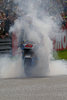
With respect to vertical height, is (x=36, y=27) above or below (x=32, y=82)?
above

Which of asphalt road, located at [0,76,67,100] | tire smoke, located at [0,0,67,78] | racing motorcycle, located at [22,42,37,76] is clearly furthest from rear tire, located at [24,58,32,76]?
asphalt road, located at [0,76,67,100]

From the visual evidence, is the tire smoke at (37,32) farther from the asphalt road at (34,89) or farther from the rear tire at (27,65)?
the asphalt road at (34,89)

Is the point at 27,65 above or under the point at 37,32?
under

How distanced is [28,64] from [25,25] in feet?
3.99

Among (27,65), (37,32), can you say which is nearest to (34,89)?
(27,65)

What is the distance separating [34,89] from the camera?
6.08 m

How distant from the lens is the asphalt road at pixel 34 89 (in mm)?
5344

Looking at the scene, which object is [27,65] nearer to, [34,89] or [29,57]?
[29,57]

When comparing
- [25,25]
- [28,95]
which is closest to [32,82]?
[28,95]

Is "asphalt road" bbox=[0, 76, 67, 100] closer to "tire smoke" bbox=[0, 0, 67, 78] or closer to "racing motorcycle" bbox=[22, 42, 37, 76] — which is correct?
"racing motorcycle" bbox=[22, 42, 37, 76]

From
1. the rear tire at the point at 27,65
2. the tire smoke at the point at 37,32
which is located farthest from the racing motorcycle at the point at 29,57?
the tire smoke at the point at 37,32

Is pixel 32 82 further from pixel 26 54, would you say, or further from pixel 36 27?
pixel 36 27

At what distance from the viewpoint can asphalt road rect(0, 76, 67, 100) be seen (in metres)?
5.34

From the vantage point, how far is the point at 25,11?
28.3ft
